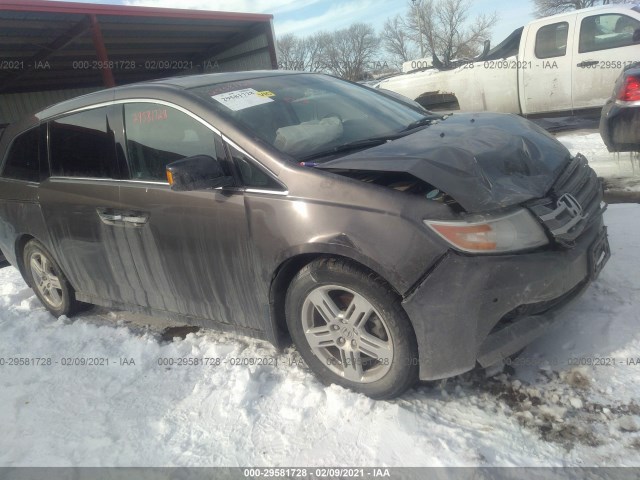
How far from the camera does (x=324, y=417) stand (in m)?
2.48

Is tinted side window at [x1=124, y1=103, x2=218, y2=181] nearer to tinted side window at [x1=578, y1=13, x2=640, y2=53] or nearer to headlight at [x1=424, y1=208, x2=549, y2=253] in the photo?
headlight at [x1=424, y1=208, x2=549, y2=253]

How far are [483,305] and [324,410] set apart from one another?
96 cm

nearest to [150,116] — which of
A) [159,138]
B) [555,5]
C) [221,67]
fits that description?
[159,138]

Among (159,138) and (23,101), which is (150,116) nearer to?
(159,138)

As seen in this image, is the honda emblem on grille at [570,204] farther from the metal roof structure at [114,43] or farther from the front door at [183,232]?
the metal roof structure at [114,43]

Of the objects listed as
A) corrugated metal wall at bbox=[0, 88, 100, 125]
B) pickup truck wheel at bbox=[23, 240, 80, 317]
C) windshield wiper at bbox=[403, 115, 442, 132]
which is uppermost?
corrugated metal wall at bbox=[0, 88, 100, 125]

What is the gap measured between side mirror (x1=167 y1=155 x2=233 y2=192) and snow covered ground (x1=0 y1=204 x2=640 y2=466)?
3.70 ft

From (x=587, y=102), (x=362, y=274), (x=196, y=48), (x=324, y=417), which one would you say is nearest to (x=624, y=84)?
(x=587, y=102)

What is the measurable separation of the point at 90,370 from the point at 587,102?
7.64 meters

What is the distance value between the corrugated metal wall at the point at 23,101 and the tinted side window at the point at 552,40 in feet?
43.2

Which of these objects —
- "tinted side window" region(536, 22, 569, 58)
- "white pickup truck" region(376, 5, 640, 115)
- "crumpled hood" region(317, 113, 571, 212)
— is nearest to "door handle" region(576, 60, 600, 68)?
"white pickup truck" region(376, 5, 640, 115)

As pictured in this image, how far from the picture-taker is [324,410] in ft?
8.30

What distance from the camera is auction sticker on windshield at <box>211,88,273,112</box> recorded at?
290 centimetres

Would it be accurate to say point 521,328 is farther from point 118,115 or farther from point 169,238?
point 118,115
